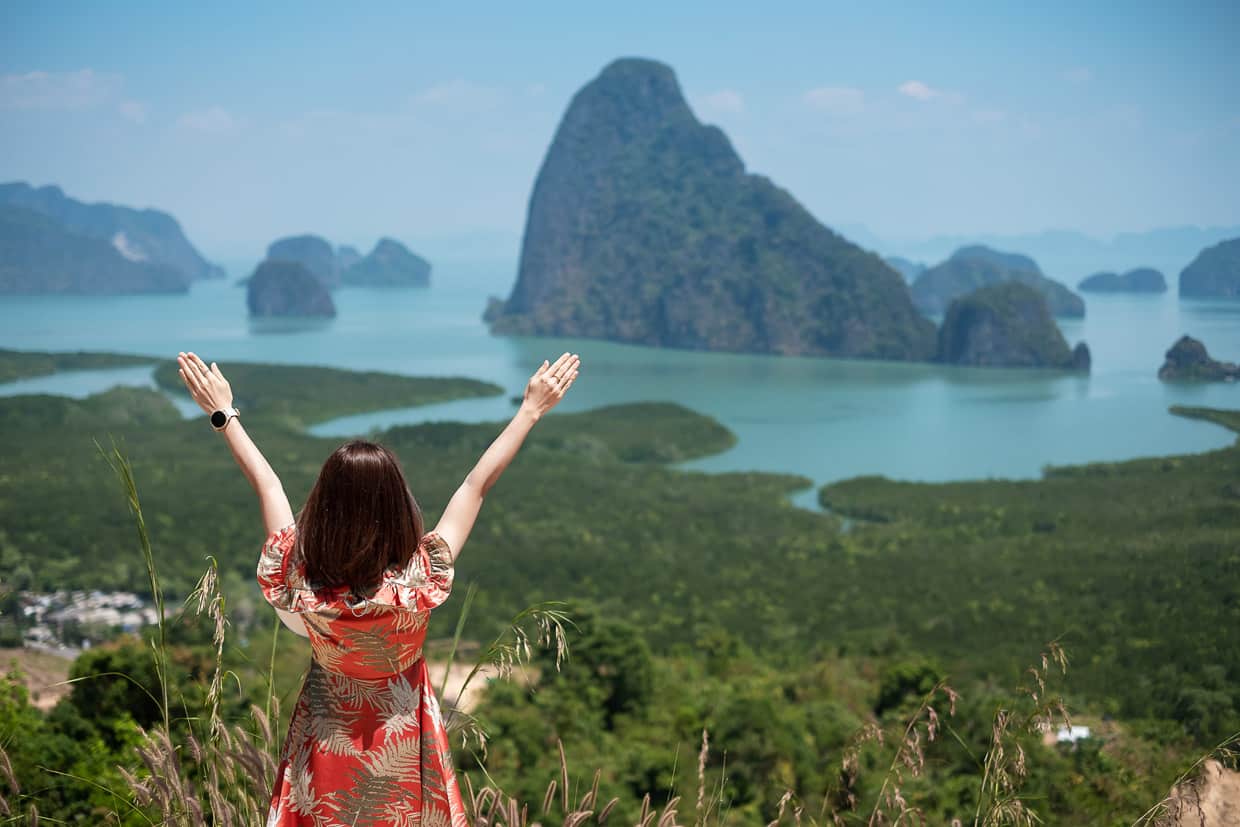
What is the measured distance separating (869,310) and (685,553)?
2116 inches

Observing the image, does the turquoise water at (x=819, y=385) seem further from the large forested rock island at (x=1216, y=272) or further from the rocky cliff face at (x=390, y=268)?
the rocky cliff face at (x=390, y=268)

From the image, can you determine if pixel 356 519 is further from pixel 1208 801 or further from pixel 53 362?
pixel 53 362

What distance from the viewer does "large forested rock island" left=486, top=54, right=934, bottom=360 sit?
244ft

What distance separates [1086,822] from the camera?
3.82 meters

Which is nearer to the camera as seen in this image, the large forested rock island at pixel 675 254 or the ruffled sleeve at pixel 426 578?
the ruffled sleeve at pixel 426 578

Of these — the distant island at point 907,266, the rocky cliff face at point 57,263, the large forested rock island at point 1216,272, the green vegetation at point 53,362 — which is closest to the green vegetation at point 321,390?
the green vegetation at point 53,362

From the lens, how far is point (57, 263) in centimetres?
9006

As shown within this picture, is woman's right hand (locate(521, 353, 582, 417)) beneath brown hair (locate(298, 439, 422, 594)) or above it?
above

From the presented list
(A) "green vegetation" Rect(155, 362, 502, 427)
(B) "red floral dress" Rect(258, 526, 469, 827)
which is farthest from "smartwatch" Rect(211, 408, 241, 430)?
(A) "green vegetation" Rect(155, 362, 502, 427)

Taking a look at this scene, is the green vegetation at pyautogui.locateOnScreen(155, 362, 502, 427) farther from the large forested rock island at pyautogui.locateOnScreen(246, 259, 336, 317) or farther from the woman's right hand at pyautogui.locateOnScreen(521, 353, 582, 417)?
the large forested rock island at pyautogui.locateOnScreen(246, 259, 336, 317)

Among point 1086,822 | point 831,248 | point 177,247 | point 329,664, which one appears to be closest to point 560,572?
point 1086,822

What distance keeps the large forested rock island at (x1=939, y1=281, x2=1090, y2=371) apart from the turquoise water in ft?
6.18

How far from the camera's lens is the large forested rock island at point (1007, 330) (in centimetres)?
5750

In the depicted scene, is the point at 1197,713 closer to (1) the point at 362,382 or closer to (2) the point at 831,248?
(1) the point at 362,382
